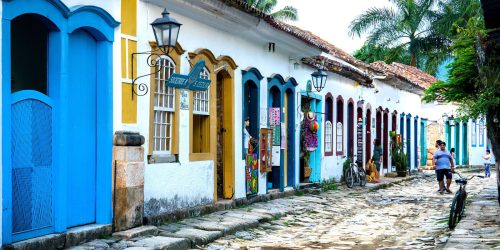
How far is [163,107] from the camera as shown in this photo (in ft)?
36.6

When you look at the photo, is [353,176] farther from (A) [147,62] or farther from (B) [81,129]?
(B) [81,129]

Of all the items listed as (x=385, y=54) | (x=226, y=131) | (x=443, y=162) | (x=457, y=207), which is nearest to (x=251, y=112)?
(x=226, y=131)

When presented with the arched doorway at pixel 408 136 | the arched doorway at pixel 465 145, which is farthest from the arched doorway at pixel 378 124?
the arched doorway at pixel 465 145

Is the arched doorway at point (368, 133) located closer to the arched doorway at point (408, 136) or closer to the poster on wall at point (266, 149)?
the arched doorway at point (408, 136)

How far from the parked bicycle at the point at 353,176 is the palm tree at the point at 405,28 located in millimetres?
22328

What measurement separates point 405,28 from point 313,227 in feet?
108

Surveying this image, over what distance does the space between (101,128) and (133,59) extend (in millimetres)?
1232

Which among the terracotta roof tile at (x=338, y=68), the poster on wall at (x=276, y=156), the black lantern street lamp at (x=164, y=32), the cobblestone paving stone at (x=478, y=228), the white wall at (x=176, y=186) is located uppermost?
the terracotta roof tile at (x=338, y=68)

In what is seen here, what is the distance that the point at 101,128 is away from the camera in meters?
9.45

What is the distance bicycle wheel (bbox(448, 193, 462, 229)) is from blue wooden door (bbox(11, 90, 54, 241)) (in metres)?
6.62

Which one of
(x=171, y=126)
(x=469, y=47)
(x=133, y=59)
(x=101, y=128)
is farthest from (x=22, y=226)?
(x=469, y=47)

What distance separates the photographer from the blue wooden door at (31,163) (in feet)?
25.9

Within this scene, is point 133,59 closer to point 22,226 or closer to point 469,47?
point 22,226

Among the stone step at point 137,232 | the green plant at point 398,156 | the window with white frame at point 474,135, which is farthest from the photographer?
the window with white frame at point 474,135
